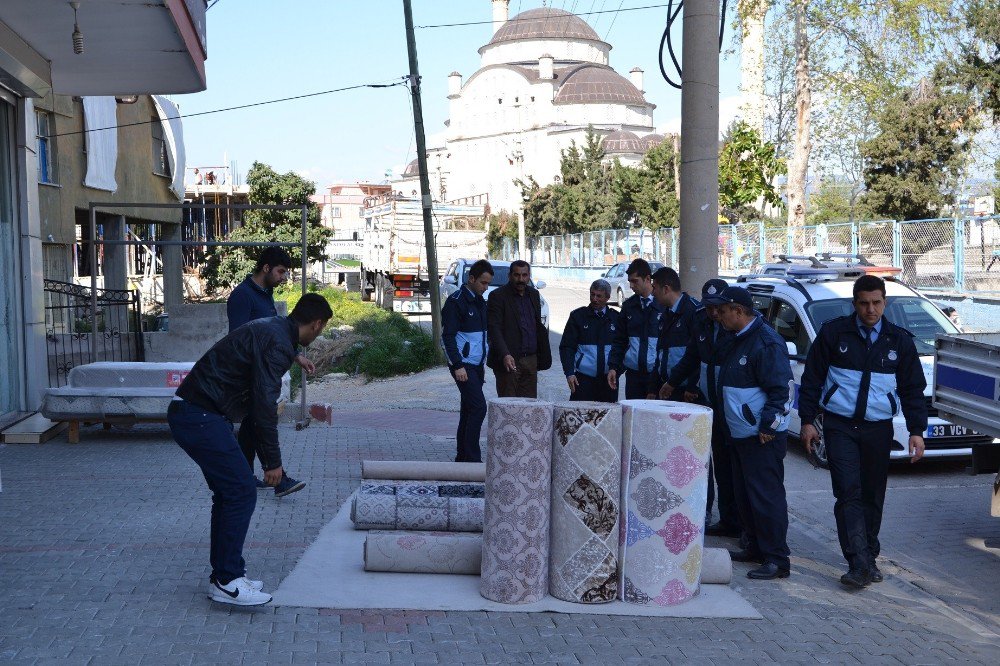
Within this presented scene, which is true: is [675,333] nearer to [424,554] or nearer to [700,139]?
[700,139]

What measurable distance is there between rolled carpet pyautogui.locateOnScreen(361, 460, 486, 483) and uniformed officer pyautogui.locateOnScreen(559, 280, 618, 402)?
1351 mm

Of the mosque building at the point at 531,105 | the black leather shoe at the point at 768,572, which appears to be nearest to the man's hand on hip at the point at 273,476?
the black leather shoe at the point at 768,572

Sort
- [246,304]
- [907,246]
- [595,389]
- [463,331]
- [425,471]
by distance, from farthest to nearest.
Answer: [907,246] → [463,331] → [595,389] → [246,304] → [425,471]

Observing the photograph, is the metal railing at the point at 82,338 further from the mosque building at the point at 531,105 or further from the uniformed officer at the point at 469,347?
the mosque building at the point at 531,105

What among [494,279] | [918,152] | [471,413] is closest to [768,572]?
[471,413]

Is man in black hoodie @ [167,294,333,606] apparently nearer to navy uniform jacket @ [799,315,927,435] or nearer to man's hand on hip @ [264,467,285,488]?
man's hand on hip @ [264,467,285,488]

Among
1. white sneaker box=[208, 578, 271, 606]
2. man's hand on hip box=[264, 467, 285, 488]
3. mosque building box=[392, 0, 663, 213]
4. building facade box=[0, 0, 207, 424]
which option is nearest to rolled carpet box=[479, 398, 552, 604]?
man's hand on hip box=[264, 467, 285, 488]

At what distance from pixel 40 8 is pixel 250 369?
5440 mm

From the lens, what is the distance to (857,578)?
6.15 m

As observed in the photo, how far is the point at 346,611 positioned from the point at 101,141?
18.3 meters

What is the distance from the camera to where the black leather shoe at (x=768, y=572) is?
6.25 metres

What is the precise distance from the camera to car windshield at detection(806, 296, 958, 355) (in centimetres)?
1077

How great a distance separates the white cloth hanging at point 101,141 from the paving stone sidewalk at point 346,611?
13325 mm

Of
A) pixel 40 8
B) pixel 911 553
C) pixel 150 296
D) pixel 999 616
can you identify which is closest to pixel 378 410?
pixel 40 8
